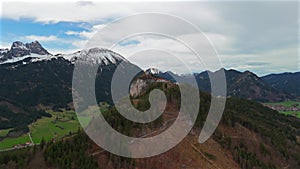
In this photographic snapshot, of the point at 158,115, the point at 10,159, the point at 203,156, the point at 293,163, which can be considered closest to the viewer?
the point at 10,159

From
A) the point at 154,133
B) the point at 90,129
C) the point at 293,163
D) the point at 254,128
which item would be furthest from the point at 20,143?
the point at 293,163

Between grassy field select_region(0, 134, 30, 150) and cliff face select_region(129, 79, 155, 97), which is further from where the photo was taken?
grassy field select_region(0, 134, 30, 150)

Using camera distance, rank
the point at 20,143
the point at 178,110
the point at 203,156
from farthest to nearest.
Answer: the point at 20,143, the point at 178,110, the point at 203,156

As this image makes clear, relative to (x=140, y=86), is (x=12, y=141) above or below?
below

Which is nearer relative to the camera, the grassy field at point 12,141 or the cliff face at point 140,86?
the cliff face at point 140,86

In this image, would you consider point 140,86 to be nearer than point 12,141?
Yes

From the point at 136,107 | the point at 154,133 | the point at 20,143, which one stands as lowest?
the point at 20,143

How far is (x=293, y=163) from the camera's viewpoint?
115 meters

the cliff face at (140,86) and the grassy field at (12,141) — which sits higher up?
the cliff face at (140,86)

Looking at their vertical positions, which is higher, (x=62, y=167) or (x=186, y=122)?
(x=186, y=122)

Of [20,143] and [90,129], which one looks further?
[20,143]

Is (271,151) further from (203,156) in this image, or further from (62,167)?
(62,167)

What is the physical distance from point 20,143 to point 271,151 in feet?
433

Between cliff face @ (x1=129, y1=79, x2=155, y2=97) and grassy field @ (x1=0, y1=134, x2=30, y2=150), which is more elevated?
cliff face @ (x1=129, y1=79, x2=155, y2=97)
